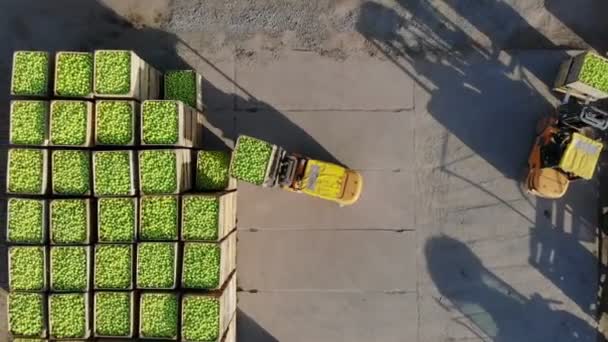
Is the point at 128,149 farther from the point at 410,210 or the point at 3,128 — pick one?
the point at 410,210

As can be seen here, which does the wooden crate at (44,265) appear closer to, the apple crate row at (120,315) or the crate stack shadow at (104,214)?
the crate stack shadow at (104,214)

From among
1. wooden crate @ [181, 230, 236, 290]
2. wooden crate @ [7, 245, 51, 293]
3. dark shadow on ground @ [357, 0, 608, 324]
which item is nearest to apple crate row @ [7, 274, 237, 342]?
wooden crate @ [7, 245, 51, 293]

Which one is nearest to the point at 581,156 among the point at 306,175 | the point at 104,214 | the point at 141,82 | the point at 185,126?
the point at 306,175

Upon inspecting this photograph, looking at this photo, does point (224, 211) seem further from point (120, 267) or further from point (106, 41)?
point (106, 41)

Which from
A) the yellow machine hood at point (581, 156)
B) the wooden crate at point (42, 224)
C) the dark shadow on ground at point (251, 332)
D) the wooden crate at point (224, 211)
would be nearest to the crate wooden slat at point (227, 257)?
the wooden crate at point (224, 211)

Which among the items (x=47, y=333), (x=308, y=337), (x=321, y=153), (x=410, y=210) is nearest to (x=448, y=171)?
(x=410, y=210)

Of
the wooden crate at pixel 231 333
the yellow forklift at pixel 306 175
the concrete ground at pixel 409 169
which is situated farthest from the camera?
the concrete ground at pixel 409 169
